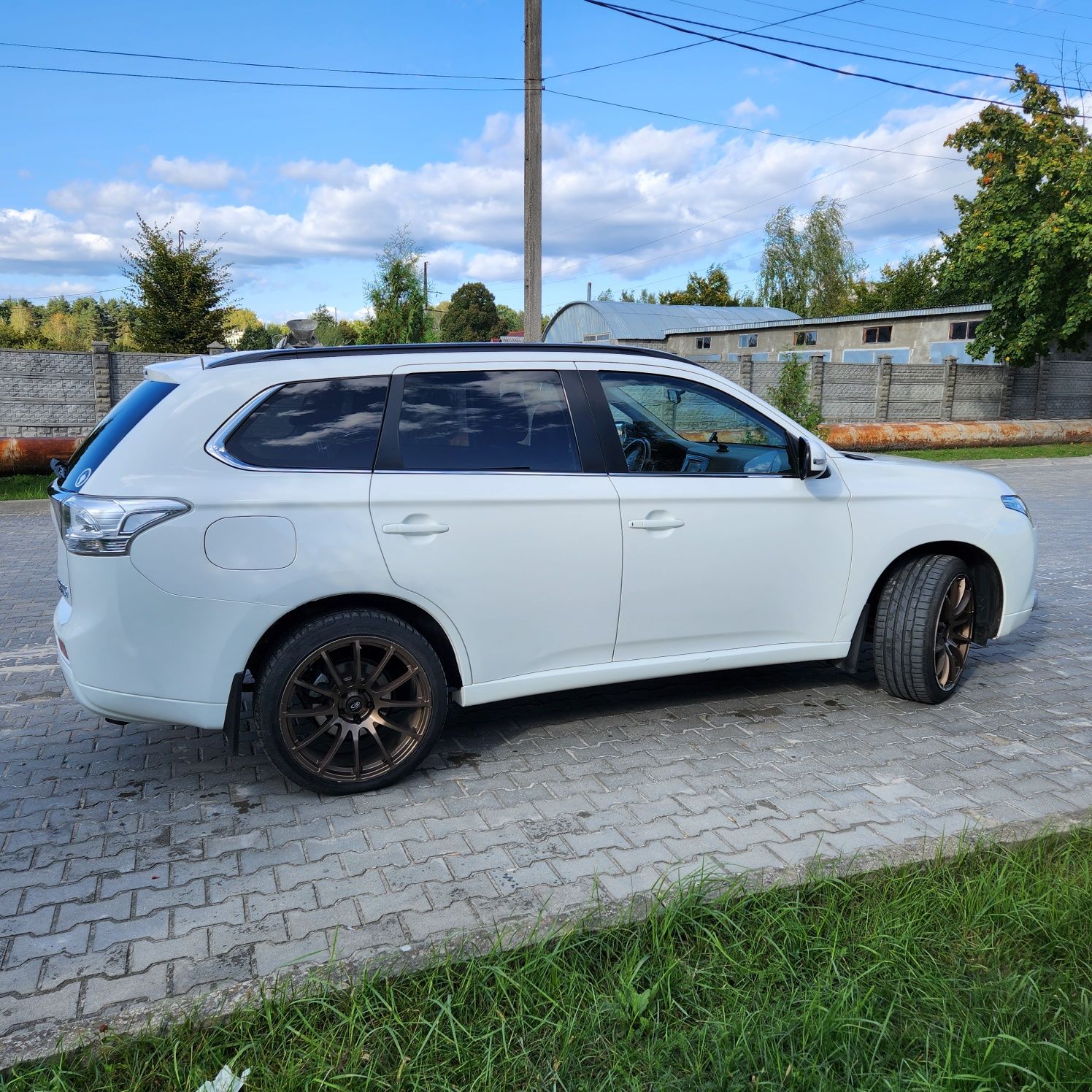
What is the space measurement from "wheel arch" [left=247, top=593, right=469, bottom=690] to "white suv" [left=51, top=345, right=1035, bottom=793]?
0.01 m

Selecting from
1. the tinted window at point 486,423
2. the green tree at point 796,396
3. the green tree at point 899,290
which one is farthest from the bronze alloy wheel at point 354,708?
the green tree at point 899,290

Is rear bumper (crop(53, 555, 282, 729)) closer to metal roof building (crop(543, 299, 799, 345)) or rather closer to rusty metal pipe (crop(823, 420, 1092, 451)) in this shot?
rusty metal pipe (crop(823, 420, 1092, 451))

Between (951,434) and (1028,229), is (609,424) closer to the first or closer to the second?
(951,434)

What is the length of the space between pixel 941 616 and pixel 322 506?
3164 millimetres

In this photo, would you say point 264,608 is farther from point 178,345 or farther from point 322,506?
point 178,345

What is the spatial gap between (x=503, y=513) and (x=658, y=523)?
2.34ft

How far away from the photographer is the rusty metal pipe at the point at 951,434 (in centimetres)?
2153

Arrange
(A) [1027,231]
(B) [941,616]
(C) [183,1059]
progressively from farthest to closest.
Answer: (A) [1027,231], (B) [941,616], (C) [183,1059]

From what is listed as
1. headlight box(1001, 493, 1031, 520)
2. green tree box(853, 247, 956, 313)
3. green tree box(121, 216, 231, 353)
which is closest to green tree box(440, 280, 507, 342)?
green tree box(853, 247, 956, 313)

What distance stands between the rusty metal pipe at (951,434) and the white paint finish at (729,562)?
16.4 m

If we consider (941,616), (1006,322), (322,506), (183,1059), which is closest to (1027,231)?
(1006,322)

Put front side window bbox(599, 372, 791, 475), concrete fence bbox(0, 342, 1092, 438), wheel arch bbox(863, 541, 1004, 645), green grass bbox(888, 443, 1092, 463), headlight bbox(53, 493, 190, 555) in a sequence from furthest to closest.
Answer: green grass bbox(888, 443, 1092, 463)
concrete fence bbox(0, 342, 1092, 438)
wheel arch bbox(863, 541, 1004, 645)
front side window bbox(599, 372, 791, 475)
headlight bbox(53, 493, 190, 555)

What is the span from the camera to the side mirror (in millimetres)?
4473

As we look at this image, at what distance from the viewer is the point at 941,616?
4922mm
